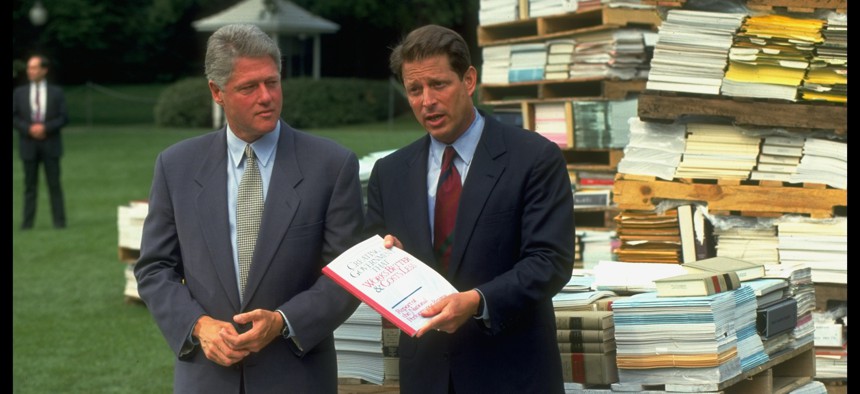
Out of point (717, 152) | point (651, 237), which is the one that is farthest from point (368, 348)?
point (717, 152)

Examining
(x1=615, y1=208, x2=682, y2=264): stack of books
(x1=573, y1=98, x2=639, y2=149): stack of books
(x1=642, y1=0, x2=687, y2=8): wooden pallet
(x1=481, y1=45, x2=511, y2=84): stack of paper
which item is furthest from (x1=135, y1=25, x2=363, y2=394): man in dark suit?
(x1=481, y1=45, x2=511, y2=84): stack of paper

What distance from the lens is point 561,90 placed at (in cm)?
1093

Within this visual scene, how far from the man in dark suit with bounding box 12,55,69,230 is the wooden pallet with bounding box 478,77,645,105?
9206mm

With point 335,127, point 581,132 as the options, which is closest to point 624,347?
point 581,132

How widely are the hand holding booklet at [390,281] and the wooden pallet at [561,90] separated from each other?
19.7 feet

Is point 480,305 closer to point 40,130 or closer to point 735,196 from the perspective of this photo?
point 735,196

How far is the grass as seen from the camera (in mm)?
9758

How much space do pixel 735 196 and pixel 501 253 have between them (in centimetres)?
380

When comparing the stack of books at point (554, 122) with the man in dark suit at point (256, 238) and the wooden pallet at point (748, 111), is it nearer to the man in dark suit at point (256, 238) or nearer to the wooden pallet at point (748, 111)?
the wooden pallet at point (748, 111)

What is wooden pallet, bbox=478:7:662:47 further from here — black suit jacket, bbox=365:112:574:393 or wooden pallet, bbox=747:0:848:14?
black suit jacket, bbox=365:112:574:393

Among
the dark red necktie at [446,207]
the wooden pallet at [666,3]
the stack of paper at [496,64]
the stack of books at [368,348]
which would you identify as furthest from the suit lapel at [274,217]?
the stack of paper at [496,64]

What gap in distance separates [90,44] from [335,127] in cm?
1569

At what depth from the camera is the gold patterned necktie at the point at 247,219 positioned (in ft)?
14.5

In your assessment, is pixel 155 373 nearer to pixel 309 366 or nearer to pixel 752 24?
pixel 752 24
